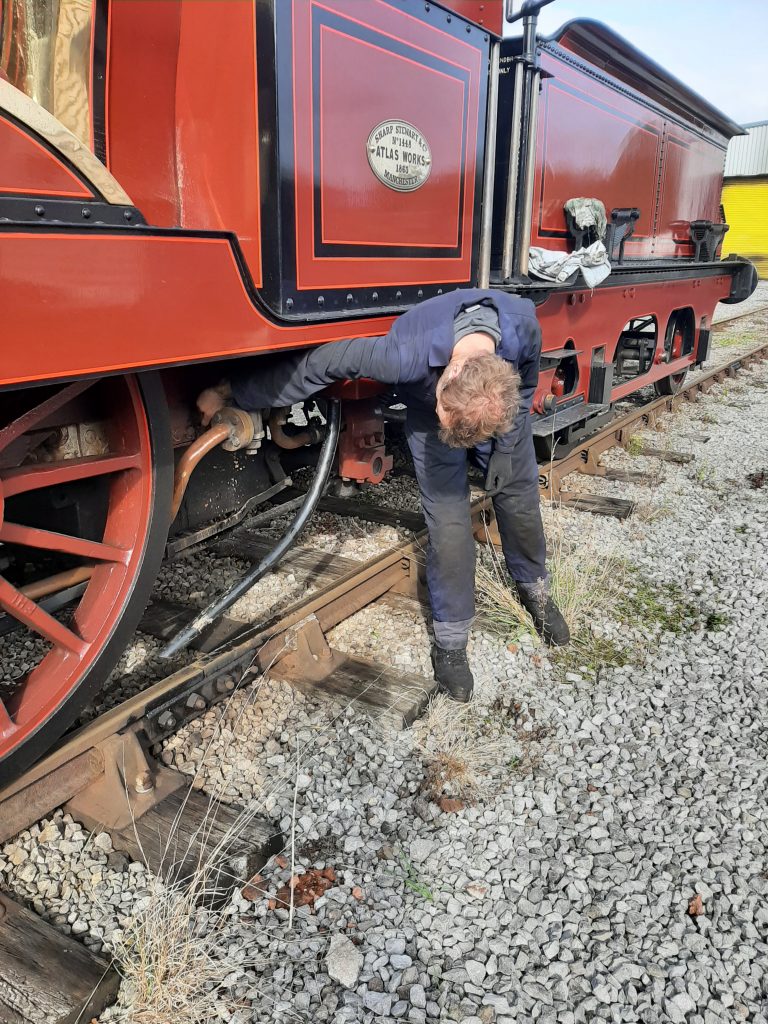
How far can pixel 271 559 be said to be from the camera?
2967mm

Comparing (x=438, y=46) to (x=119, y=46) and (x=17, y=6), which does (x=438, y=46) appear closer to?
(x=119, y=46)

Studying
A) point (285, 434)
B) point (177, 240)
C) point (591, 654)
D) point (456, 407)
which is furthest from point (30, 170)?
point (591, 654)

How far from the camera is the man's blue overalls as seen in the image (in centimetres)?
263

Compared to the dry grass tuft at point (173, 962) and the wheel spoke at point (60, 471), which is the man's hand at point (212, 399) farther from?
the dry grass tuft at point (173, 962)

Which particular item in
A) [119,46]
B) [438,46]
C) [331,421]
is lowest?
[331,421]

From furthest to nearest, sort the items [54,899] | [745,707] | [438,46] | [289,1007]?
[438,46] → [745,707] → [54,899] → [289,1007]

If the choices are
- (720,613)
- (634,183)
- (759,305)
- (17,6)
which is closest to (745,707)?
(720,613)

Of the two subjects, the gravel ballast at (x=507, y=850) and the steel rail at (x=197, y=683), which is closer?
the gravel ballast at (x=507, y=850)

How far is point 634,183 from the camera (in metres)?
6.39

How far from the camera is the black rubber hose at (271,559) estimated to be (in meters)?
2.78

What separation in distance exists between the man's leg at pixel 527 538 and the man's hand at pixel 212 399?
1.02 meters

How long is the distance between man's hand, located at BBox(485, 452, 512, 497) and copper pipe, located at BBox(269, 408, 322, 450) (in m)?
0.93

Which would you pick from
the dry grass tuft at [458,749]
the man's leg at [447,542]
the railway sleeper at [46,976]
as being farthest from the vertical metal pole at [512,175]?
the railway sleeper at [46,976]

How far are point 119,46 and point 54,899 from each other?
7.85 ft
